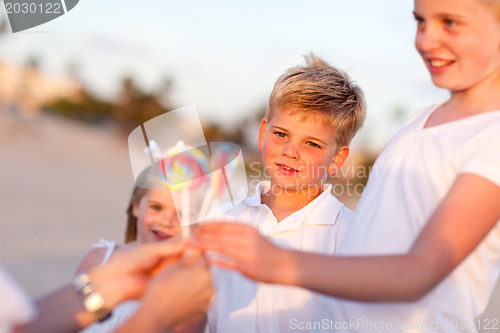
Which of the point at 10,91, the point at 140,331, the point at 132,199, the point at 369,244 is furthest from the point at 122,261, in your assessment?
the point at 10,91

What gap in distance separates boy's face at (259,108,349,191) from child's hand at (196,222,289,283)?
1.45 meters

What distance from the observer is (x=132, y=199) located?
3.73 m

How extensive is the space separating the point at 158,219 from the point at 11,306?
6.48 ft

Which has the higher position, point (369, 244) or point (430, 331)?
point (369, 244)

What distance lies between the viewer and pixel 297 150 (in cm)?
283

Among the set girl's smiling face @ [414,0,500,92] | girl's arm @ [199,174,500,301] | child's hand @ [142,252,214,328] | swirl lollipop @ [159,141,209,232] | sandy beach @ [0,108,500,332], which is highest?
girl's smiling face @ [414,0,500,92]

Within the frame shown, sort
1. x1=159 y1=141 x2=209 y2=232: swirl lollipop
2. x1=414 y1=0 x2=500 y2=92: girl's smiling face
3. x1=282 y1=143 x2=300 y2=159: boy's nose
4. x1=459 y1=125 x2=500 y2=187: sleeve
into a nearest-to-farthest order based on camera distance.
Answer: x1=459 y1=125 x2=500 y2=187: sleeve < x1=414 y1=0 x2=500 y2=92: girl's smiling face < x1=282 y1=143 x2=300 y2=159: boy's nose < x1=159 y1=141 x2=209 y2=232: swirl lollipop

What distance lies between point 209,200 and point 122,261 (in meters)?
1.17

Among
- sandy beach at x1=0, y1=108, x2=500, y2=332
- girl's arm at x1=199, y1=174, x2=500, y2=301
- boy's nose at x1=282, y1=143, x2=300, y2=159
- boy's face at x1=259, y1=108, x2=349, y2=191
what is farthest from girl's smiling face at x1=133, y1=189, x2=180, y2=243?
sandy beach at x1=0, y1=108, x2=500, y2=332

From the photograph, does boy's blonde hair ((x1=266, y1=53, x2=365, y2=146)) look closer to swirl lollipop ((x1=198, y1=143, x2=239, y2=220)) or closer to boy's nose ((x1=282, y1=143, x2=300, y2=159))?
boy's nose ((x1=282, y1=143, x2=300, y2=159))

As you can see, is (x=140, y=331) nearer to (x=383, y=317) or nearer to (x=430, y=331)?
(x=383, y=317)

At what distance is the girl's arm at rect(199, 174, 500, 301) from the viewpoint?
4.54 ft

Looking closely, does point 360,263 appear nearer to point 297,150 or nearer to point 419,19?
point 419,19

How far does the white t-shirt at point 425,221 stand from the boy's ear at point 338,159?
1.14 m
